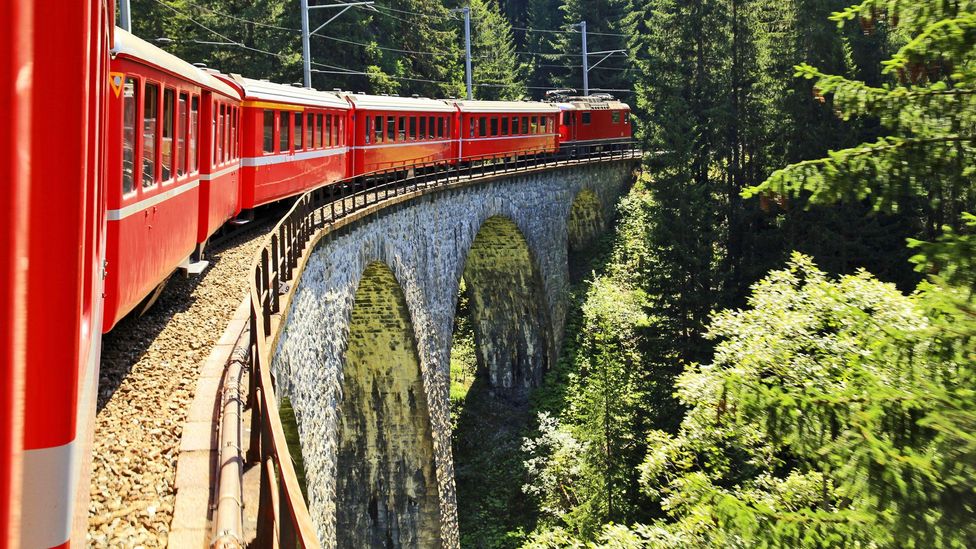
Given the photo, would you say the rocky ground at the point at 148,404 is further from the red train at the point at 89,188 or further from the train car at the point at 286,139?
the train car at the point at 286,139

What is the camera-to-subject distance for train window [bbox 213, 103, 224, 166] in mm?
12508

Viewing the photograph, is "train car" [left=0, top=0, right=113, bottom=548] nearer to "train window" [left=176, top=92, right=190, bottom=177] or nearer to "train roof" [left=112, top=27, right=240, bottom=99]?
"train roof" [left=112, top=27, right=240, bottom=99]

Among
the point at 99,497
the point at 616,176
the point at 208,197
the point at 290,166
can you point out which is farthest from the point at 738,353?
the point at 616,176

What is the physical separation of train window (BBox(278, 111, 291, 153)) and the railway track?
18.6 ft

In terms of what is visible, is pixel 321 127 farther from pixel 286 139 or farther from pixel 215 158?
pixel 215 158

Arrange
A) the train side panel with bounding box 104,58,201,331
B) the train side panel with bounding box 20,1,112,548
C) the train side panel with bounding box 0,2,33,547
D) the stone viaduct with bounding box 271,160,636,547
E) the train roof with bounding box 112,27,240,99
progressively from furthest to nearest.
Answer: the stone viaduct with bounding box 271,160,636,547 < the train roof with bounding box 112,27,240,99 < the train side panel with bounding box 104,58,201,331 < the train side panel with bounding box 20,1,112,548 < the train side panel with bounding box 0,2,33,547

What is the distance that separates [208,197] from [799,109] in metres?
29.8

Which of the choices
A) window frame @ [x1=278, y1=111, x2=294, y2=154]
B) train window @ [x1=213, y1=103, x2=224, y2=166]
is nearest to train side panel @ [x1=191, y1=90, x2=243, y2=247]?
train window @ [x1=213, y1=103, x2=224, y2=166]

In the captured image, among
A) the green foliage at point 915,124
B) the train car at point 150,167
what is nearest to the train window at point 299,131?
the train car at point 150,167

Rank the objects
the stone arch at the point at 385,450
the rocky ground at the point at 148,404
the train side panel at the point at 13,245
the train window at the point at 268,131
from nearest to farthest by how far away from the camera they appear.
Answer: the train side panel at the point at 13,245, the rocky ground at the point at 148,404, the train window at the point at 268,131, the stone arch at the point at 385,450

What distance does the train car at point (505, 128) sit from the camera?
33.8m

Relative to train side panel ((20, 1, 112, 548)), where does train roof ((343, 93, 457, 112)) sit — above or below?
above

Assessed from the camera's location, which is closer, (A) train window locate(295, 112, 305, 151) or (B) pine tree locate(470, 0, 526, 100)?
(A) train window locate(295, 112, 305, 151)

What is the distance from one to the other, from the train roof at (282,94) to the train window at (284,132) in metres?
0.28
